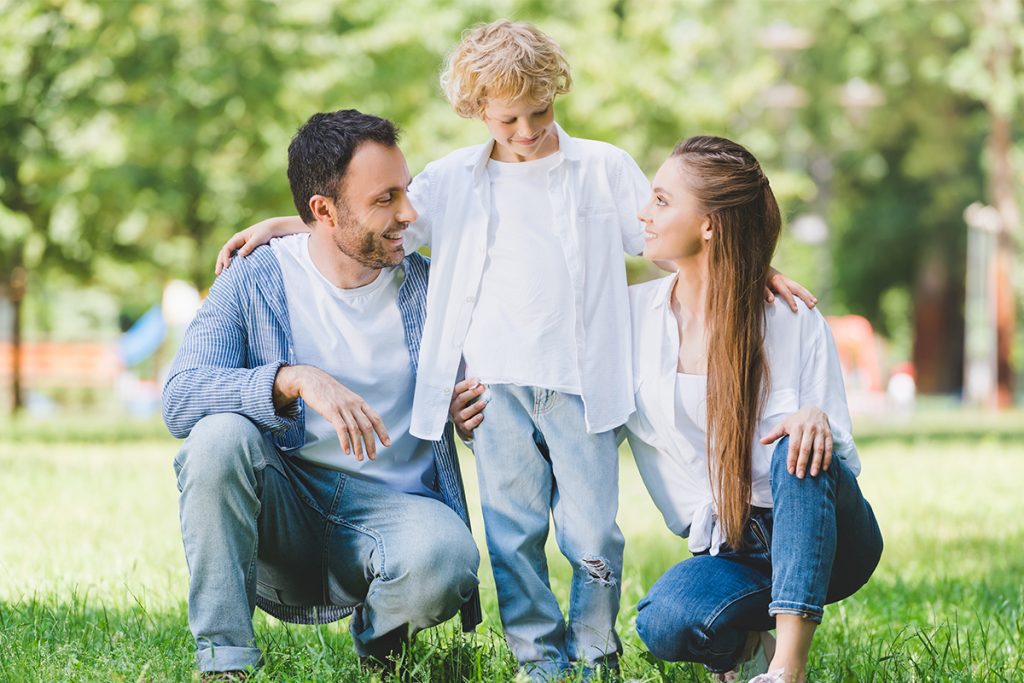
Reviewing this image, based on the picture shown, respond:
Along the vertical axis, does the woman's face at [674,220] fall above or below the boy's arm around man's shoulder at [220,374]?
above

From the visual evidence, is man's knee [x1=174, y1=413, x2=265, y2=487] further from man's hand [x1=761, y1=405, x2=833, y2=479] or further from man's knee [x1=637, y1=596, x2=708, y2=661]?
man's hand [x1=761, y1=405, x2=833, y2=479]

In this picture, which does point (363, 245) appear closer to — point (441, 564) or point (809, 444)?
point (441, 564)

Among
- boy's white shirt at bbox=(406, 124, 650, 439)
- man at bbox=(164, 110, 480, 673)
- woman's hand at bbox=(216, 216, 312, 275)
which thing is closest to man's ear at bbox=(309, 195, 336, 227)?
man at bbox=(164, 110, 480, 673)

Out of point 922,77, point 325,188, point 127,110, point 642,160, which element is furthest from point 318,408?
point 922,77

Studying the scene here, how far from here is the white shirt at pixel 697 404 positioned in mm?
3561

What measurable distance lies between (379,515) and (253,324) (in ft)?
2.09

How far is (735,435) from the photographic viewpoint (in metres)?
3.50

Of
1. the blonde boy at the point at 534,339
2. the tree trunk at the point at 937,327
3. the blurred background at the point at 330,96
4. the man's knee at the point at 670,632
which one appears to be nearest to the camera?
the man's knee at the point at 670,632

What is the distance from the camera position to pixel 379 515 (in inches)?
143

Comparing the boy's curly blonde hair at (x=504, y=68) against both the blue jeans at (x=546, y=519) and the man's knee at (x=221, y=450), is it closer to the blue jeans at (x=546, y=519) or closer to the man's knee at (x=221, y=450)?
the blue jeans at (x=546, y=519)

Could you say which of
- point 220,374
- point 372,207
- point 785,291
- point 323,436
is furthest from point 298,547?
point 785,291

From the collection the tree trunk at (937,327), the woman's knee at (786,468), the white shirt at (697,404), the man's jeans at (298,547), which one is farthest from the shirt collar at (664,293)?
the tree trunk at (937,327)

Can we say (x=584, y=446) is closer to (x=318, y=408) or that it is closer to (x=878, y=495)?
(x=318, y=408)

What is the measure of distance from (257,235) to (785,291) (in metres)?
1.52
